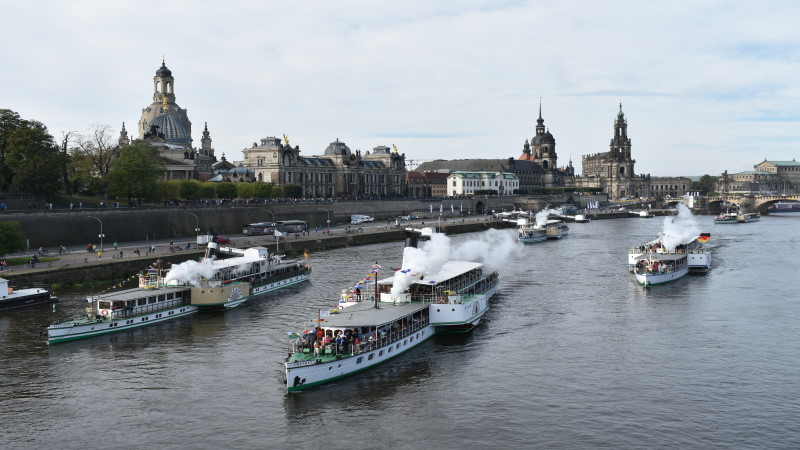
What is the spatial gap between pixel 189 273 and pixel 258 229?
46.5 meters

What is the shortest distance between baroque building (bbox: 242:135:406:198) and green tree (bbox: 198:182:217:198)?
32186mm

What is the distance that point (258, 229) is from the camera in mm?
96625

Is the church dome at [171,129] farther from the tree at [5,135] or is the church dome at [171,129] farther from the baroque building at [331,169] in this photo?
the tree at [5,135]

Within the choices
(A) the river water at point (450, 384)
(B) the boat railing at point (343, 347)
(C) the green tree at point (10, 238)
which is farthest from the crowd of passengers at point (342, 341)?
(C) the green tree at point (10, 238)

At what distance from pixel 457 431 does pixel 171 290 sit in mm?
26662

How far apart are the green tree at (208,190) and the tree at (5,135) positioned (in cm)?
2988

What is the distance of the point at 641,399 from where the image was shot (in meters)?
32.1

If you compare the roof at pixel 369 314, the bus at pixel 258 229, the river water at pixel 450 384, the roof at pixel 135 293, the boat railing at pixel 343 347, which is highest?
the bus at pixel 258 229

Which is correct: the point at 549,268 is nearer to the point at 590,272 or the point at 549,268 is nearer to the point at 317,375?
the point at 590,272

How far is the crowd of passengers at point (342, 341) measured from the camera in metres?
34.4

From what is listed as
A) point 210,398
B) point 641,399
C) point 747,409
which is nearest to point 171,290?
point 210,398

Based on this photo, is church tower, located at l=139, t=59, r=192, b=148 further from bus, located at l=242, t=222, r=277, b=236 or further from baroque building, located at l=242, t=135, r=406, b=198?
bus, located at l=242, t=222, r=277, b=236

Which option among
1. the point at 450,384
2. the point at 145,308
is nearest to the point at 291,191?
the point at 145,308

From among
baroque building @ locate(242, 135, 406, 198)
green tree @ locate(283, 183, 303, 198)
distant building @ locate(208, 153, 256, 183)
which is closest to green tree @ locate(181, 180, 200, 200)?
distant building @ locate(208, 153, 256, 183)
